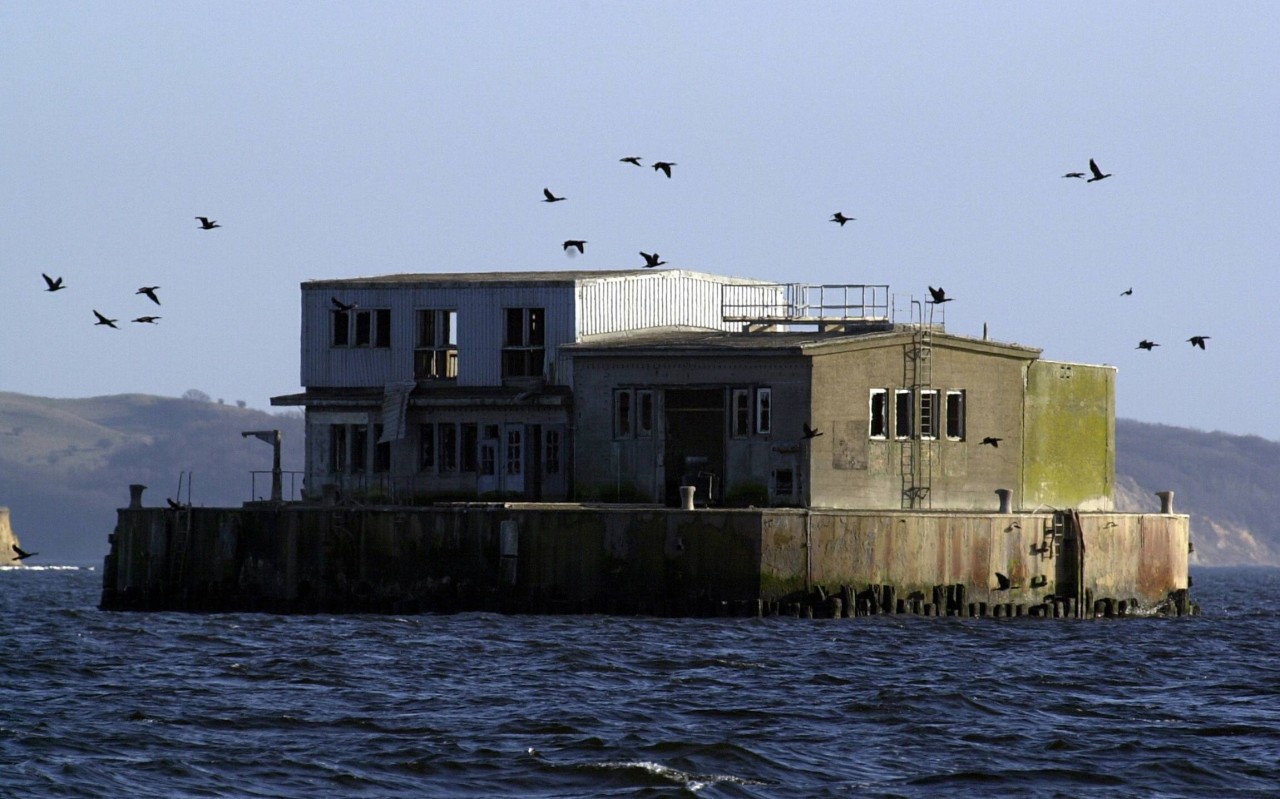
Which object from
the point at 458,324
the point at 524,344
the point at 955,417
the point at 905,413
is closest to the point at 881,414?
the point at 905,413

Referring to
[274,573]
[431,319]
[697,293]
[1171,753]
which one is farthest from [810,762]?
[697,293]

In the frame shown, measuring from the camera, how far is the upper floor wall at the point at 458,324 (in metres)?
58.1

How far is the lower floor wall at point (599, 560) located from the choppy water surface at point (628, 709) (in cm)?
82

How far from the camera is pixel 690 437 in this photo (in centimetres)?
5484

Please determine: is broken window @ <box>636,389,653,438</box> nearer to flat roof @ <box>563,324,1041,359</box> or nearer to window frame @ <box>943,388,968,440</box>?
flat roof @ <box>563,324,1041,359</box>

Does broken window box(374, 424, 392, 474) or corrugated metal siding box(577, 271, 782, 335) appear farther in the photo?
broken window box(374, 424, 392, 474)

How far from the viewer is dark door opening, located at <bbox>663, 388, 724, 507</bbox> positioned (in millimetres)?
54531

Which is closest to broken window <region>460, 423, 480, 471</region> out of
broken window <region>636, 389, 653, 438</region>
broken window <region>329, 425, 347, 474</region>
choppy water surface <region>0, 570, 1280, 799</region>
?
broken window <region>329, 425, 347, 474</region>

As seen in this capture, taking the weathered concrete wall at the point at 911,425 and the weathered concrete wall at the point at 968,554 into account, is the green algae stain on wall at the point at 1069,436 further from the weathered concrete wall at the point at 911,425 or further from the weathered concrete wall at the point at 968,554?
the weathered concrete wall at the point at 968,554

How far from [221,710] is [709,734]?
7.26 meters

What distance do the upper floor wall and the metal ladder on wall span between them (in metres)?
8.22

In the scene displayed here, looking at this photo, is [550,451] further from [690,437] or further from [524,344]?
[690,437]

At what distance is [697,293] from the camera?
64812 mm

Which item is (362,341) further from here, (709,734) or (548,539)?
(709,734)
